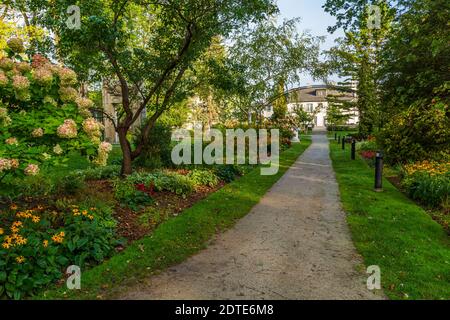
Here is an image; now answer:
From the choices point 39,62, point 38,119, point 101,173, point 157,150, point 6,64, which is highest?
point 39,62

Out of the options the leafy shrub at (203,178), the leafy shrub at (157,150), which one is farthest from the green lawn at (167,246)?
the leafy shrub at (157,150)

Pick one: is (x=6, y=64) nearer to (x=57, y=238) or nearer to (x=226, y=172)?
(x=57, y=238)

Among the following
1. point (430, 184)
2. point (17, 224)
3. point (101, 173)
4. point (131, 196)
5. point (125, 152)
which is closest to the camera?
point (17, 224)

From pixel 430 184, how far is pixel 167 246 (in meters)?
7.71

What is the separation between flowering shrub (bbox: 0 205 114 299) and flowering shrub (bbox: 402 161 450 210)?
26.7 feet

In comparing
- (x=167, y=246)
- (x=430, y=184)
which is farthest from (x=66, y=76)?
(x=430, y=184)

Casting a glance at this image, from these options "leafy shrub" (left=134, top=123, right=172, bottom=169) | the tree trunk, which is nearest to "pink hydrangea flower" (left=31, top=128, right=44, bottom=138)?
the tree trunk

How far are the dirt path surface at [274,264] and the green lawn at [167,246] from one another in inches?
9.5

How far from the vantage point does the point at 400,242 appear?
631 centimetres

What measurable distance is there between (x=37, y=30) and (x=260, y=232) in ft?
58.5
